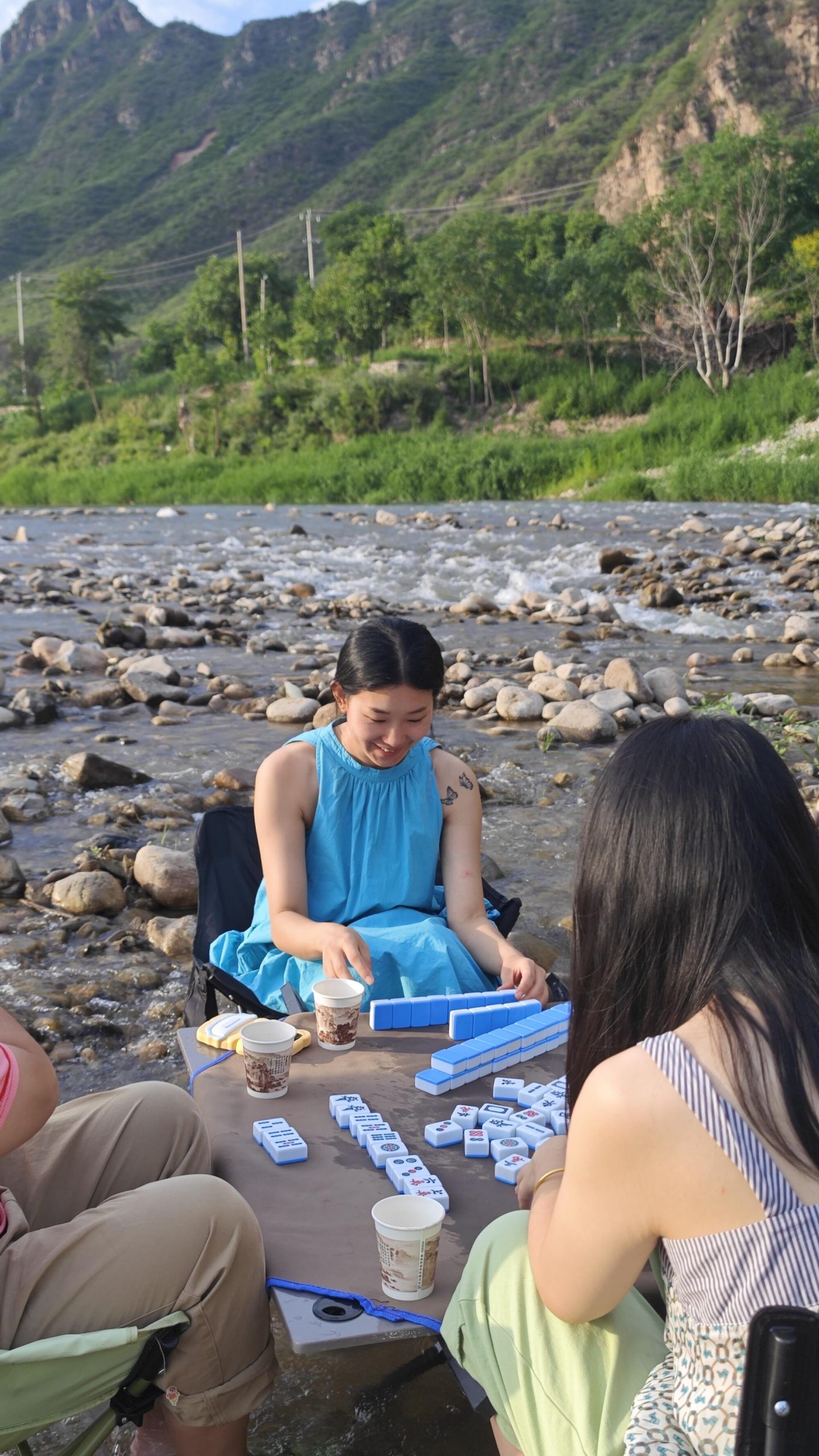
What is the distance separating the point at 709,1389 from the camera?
1452 millimetres

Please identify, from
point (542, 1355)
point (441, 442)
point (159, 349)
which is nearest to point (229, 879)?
point (542, 1355)

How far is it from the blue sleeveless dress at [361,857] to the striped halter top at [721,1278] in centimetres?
A: 178

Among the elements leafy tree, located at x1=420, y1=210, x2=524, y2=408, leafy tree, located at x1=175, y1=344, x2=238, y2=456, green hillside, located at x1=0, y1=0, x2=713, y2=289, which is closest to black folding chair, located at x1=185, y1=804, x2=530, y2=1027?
leafy tree, located at x1=175, y1=344, x2=238, y2=456

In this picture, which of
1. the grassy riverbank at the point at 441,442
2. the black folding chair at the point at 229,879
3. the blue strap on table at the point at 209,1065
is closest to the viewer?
the blue strap on table at the point at 209,1065

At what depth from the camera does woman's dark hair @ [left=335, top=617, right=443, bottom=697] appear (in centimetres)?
327

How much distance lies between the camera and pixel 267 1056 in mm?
2414

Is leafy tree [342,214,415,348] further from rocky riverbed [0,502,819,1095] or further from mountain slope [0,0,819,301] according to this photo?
rocky riverbed [0,502,819,1095]

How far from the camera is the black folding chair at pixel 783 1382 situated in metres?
1.31

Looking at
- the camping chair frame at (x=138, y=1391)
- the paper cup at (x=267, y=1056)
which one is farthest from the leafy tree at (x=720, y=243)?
the camping chair frame at (x=138, y=1391)

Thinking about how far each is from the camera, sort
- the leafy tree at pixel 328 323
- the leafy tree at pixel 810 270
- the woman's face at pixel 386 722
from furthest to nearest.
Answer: the leafy tree at pixel 328 323, the leafy tree at pixel 810 270, the woman's face at pixel 386 722

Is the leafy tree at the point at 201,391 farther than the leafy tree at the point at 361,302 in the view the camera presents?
No

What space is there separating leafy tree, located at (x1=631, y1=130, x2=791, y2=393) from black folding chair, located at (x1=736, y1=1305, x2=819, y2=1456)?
38.1m

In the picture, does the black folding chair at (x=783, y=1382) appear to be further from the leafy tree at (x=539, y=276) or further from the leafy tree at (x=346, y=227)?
the leafy tree at (x=346, y=227)

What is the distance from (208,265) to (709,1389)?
235 feet
